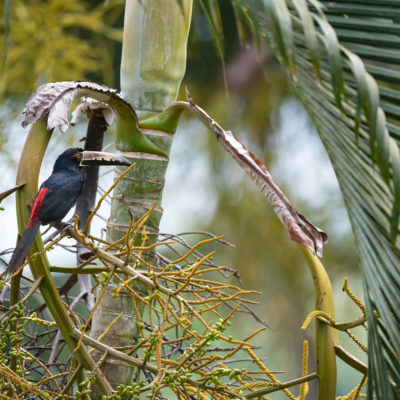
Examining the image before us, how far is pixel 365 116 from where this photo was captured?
2.46 feet

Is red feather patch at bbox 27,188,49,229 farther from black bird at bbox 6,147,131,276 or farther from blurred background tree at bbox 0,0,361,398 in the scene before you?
blurred background tree at bbox 0,0,361,398

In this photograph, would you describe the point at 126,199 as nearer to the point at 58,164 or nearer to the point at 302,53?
the point at 58,164

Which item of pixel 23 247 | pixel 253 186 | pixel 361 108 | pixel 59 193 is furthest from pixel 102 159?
pixel 253 186

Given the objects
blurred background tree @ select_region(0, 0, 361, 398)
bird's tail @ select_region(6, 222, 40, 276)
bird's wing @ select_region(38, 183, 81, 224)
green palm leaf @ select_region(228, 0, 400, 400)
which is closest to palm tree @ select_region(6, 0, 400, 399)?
green palm leaf @ select_region(228, 0, 400, 400)

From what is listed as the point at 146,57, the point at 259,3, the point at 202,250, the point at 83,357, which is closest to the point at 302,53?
the point at 259,3

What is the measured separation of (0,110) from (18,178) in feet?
8.61

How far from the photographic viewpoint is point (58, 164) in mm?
1446

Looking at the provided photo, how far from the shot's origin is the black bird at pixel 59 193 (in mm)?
1003

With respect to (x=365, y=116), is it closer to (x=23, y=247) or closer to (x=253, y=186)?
(x=23, y=247)

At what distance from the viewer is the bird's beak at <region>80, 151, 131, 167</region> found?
1.17 m

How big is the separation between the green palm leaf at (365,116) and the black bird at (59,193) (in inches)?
18.5

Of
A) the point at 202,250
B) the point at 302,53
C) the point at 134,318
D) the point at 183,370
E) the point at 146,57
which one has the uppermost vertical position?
the point at 202,250

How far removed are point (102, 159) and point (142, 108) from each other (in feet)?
0.56

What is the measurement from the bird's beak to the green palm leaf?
42 centimetres
